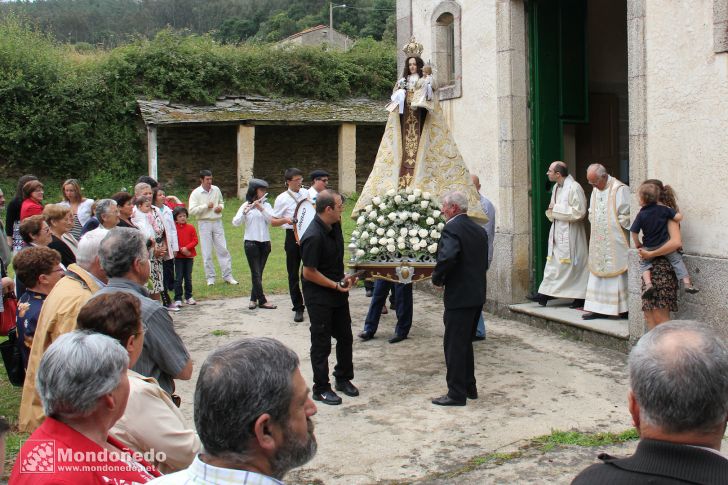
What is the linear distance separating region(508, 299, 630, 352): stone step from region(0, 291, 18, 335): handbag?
5732 mm

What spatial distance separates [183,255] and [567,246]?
17.1 feet

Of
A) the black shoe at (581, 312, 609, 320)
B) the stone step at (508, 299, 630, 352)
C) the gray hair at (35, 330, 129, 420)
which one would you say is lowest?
the stone step at (508, 299, 630, 352)

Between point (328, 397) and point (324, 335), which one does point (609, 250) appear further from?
point (328, 397)

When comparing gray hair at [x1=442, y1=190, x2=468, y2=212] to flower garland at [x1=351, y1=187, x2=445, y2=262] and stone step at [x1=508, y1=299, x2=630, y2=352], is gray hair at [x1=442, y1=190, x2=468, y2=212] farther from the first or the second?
stone step at [x1=508, y1=299, x2=630, y2=352]

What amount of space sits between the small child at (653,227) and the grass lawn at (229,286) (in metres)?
5.50

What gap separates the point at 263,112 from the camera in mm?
23531

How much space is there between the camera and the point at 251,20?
210ft

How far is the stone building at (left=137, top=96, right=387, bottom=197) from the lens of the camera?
75.8 feet

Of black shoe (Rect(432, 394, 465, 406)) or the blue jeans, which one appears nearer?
black shoe (Rect(432, 394, 465, 406))

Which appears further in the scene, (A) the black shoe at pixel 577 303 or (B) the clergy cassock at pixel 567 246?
(A) the black shoe at pixel 577 303

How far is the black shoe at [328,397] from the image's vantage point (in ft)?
20.5

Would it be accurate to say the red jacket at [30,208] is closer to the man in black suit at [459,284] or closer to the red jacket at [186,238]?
Result: the red jacket at [186,238]

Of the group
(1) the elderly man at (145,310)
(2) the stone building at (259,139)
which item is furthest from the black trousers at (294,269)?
(2) the stone building at (259,139)

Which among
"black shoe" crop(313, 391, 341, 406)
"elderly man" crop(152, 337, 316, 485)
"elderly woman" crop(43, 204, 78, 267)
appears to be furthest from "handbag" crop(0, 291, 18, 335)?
"elderly man" crop(152, 337, 316, 485)
